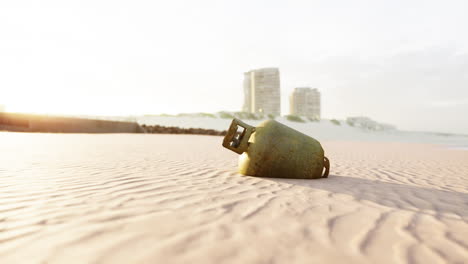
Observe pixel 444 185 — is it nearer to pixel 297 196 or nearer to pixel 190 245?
pixel 297 196

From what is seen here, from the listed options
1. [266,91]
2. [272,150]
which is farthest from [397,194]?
[266,91]

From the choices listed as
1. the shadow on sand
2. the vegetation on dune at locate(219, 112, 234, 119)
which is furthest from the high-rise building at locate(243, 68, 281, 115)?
the shadow on sand

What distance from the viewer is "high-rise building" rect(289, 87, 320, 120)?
2397 inches

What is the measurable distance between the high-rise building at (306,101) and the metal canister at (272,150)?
57.6 meters

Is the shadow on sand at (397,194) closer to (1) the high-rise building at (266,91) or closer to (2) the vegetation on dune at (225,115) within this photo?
(2) the vegetation on dune at (225,115)

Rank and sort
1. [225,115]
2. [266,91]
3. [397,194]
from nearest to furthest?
[397,194] → [225,115] → [266,91]

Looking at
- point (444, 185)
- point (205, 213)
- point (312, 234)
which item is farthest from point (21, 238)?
point (444, 185)

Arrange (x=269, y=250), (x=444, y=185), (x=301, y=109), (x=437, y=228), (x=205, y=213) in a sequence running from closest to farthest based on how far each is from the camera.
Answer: (x=269, y=250), (x=437, y=228), (x=205, y=213), (x=444, y=185), (x=301, y=109)

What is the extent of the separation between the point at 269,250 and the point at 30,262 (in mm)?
1445

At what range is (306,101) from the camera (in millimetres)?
60938

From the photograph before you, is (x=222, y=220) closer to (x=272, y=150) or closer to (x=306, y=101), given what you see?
(x=272, y=150)

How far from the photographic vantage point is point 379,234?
2.31m

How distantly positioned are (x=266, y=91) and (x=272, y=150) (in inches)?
1636

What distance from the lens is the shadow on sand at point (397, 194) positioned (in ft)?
10.4
